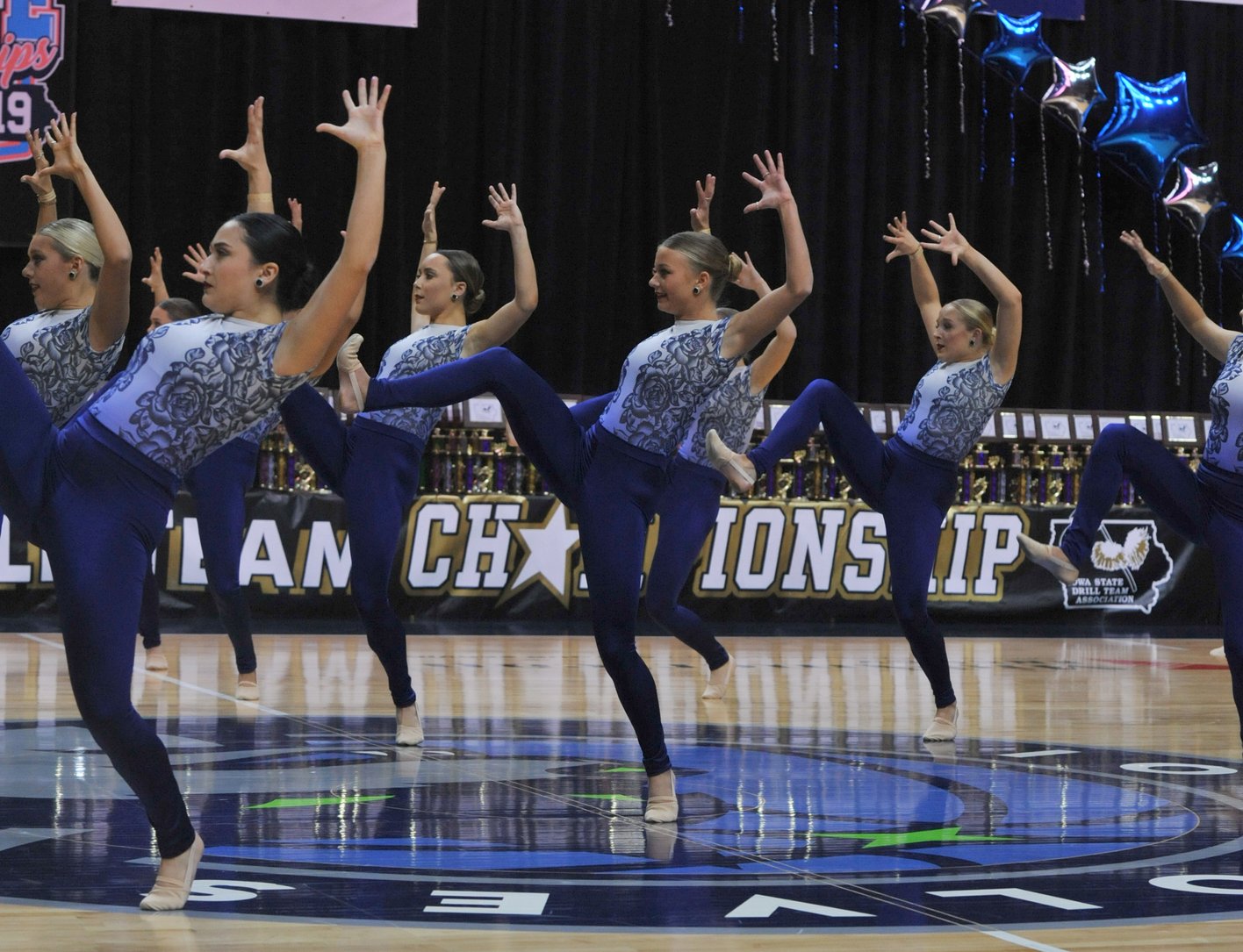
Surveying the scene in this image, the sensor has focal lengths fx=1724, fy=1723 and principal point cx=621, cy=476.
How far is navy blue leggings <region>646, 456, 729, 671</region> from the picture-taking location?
626 cm

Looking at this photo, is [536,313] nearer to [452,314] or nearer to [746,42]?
[746,42]

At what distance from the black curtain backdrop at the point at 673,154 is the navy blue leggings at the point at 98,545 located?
7.77m

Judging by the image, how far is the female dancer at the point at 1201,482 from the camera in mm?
4512

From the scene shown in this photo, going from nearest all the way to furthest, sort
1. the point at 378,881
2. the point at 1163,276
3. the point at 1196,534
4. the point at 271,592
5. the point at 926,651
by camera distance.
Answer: the point at 378,881, the point at 1196,534, the point at 1163,276, the point at 926,651, the point at 271,592

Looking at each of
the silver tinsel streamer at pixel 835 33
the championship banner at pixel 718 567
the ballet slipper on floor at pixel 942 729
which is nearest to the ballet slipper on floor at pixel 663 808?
the ballet slipper on floor at pixel 942 729

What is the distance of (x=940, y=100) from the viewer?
12.6 metres

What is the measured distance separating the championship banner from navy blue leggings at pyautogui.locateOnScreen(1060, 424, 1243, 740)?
4939mm

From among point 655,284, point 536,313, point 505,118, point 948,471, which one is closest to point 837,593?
point 536,313

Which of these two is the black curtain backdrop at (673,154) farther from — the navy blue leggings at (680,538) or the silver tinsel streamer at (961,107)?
the navy blue leggings at (680,538)

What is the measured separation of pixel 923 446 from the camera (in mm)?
5598

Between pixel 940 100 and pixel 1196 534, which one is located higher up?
pixel 940 100

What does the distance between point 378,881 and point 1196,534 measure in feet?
8.57

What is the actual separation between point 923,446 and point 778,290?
Result: 1.92 m

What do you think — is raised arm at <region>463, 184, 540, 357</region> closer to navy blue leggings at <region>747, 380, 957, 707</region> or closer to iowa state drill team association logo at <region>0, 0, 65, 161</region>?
navy blue leggings at <region>747, 380, 957, 707</region>
